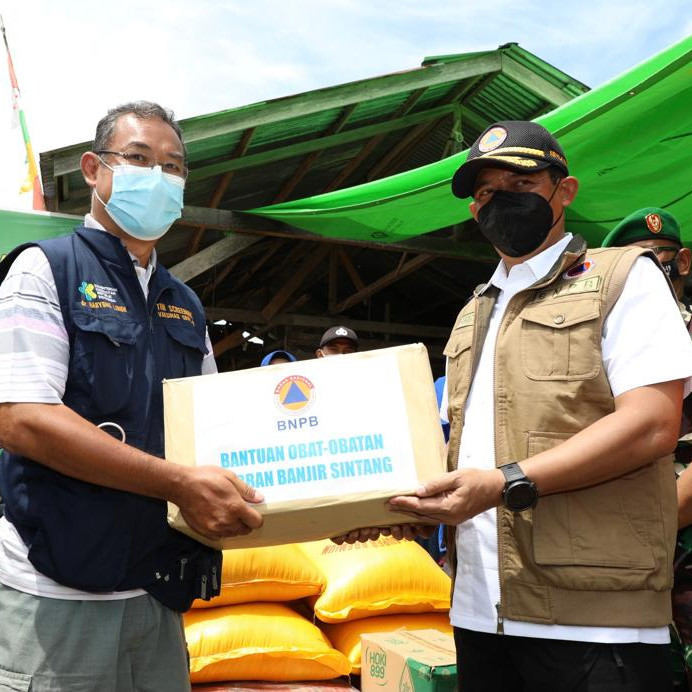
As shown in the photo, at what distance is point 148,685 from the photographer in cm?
171

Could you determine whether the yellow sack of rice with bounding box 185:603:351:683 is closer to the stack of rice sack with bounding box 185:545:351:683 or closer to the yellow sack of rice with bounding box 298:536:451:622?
the stack of rice sack with bounding box 185:545:351:683

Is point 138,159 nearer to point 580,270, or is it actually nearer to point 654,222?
point 580,270

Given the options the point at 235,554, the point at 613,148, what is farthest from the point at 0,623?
the point at 613,148

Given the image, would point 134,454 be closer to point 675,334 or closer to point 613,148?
point 675,334

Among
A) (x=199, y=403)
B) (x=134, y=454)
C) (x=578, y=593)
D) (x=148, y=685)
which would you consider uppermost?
(x=199, y=403)

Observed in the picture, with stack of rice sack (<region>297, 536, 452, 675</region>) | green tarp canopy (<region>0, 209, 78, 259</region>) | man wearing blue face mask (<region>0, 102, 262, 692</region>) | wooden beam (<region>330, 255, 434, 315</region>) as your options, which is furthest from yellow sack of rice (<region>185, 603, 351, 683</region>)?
wooden beam (<region>330, 255, 434, 315</region>)

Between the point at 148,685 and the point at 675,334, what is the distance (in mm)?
1425

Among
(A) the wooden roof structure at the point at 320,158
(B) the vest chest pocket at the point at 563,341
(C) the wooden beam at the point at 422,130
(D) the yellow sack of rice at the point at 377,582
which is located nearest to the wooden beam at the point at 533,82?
(A) the wooden roof structure at the point at 320,158

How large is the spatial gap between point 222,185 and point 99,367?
4685mm

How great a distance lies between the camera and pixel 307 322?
950 cm

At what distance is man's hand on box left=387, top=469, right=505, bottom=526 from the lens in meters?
1.55

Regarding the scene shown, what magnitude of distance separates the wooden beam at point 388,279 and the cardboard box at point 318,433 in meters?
6.09

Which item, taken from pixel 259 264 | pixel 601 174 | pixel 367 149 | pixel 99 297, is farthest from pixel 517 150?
pixel 259 264

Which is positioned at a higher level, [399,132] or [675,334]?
[399,132]
